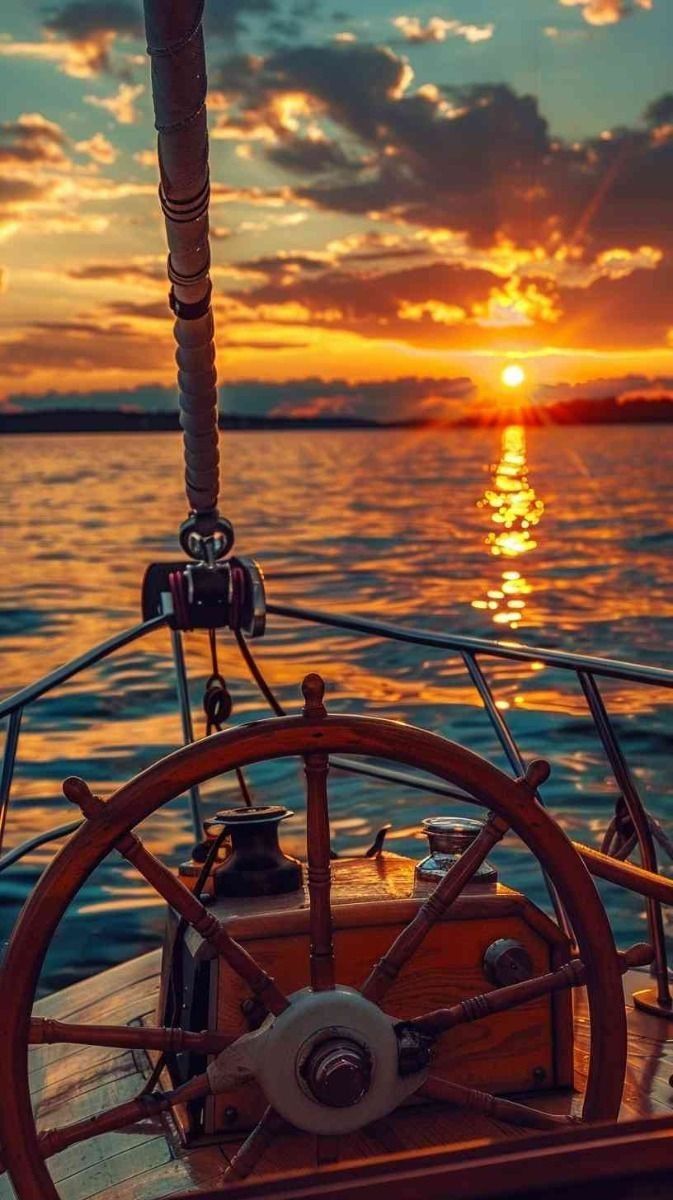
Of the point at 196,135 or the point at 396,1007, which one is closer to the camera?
the point at 396,1007

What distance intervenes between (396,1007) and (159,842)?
7065mm

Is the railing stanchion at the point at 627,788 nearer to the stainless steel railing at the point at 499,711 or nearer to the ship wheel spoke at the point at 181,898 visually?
the stainless steel railing at the point at 499,711

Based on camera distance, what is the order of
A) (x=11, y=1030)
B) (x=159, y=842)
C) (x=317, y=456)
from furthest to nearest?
1. (x=317, y=456)
2. (x=159, y=842)
3. (x=11, y=1030)

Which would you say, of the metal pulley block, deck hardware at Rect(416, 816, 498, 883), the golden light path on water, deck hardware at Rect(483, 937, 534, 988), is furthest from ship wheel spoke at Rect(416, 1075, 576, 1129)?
the golden light path on water

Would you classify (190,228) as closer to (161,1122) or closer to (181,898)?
(181,898)

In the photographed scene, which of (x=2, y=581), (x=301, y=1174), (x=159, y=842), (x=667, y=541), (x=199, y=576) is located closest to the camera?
(x=301, y=1174)

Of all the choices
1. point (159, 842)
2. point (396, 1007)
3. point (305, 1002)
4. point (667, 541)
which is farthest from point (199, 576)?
point (667, 541)

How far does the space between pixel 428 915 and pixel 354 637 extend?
1716 centimetres

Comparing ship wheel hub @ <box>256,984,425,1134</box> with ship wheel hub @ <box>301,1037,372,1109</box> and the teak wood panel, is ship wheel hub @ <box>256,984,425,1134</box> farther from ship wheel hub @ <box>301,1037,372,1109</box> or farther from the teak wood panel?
the teak wood panel

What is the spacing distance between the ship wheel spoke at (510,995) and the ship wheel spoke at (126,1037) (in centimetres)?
29

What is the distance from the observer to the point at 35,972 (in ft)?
6.39

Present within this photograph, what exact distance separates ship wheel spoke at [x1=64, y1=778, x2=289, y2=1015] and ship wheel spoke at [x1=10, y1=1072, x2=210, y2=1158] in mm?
162

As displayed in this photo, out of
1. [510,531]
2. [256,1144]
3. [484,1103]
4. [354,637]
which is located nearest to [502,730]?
[484,1103]

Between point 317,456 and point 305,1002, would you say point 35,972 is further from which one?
point 317,456
